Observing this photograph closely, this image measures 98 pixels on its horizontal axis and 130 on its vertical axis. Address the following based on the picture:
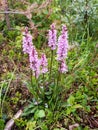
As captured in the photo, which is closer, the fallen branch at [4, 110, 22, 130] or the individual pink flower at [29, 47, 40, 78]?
the individual pink flower at [29, 47, 40, 78]

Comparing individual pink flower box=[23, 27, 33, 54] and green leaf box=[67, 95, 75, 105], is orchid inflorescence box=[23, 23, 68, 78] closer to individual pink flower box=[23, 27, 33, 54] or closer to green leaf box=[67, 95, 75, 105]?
individual pink flower box=[23, 27, 33, 54]

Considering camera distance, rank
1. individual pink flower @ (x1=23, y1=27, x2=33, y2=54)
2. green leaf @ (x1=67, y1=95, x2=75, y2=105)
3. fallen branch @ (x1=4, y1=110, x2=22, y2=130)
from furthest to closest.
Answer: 1. green leaf @ (x1=67, y1=95, x2=75, y2=105)
2. fallen branch @ (x1=4, y1=110, x2=22, y2=130)
3. individual pink flower @ (x1=23, y1=27, x2=33, y2=54)

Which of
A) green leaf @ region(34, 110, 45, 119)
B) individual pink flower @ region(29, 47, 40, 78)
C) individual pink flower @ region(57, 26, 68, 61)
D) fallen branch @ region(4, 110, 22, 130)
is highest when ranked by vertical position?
individual pink flower @ region(57, 26, 68, 61)

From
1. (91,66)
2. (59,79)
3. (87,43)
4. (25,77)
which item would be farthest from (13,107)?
(87,43)

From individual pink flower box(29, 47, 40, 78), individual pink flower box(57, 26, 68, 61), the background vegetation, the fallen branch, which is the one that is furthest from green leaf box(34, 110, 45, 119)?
individual pink flower box(57, 26, 68, 61)

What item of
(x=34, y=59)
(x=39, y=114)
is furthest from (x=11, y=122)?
(x=34, y=59)

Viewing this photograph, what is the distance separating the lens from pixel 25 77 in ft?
10.5

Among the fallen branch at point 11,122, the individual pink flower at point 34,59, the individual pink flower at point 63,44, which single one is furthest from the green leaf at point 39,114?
the individual pink flower at point 63,44

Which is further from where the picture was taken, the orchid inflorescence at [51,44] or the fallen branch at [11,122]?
the fallen branch at [11,122]

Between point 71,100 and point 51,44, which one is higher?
point 51,44

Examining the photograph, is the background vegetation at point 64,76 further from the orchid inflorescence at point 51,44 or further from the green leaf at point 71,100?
the orchid inflorescence at point 51,44

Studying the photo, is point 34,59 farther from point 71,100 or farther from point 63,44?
point 71,100

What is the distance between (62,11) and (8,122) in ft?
7.37

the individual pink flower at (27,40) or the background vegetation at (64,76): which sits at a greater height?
the individual pink flower at (27,40)
